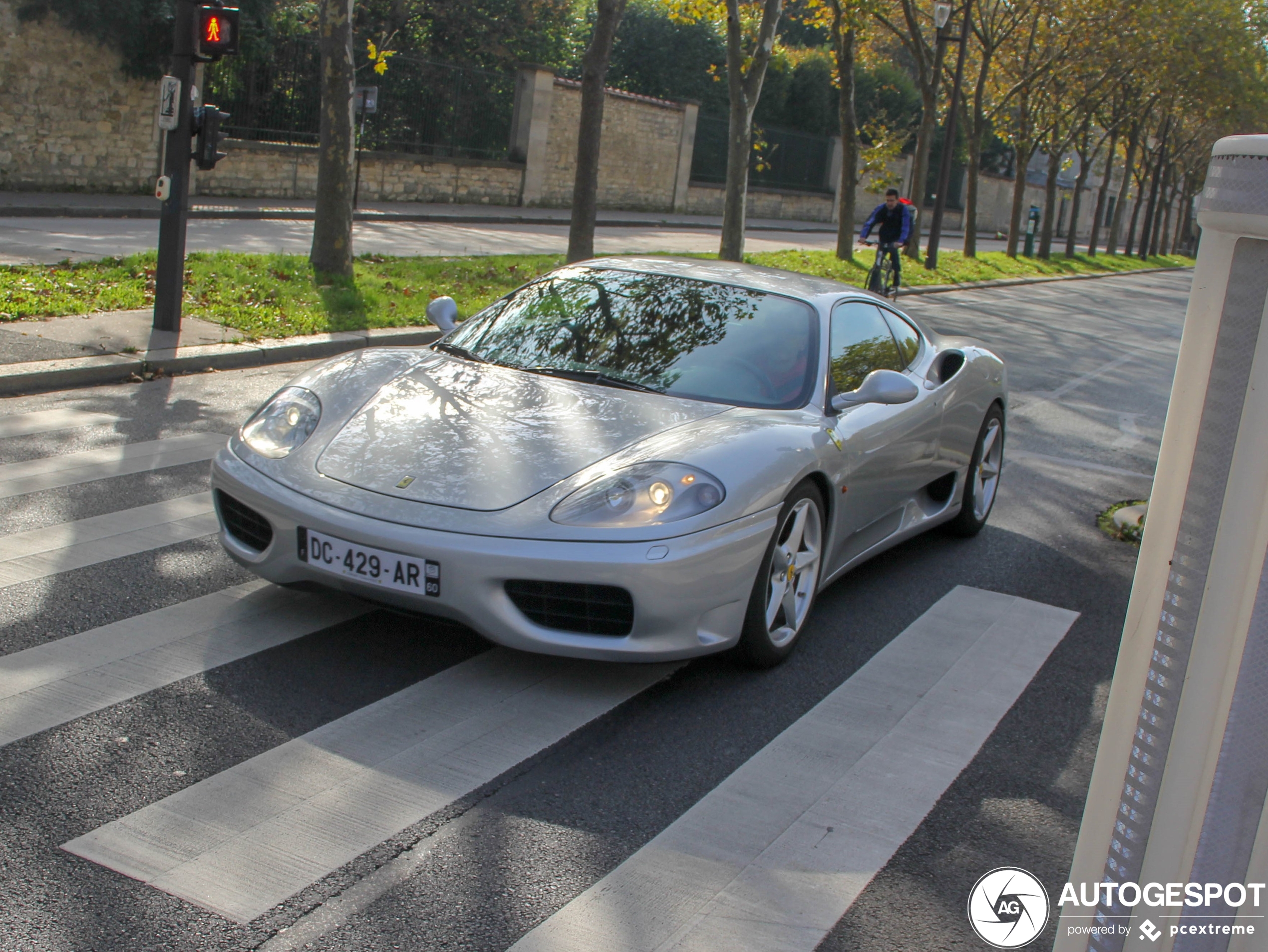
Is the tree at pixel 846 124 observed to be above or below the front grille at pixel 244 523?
above

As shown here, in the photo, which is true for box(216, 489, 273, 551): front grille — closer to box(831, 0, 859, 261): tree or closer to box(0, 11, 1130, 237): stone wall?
box(0, 11, 1130, 237): stone wall

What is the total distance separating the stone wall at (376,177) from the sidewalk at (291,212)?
212mm

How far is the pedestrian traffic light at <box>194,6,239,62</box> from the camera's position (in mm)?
9930

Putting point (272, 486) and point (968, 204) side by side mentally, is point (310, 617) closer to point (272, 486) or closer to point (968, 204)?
point (272, 486)

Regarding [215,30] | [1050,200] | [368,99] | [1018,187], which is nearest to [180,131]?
[215,30]

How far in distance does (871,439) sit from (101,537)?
3.13 m

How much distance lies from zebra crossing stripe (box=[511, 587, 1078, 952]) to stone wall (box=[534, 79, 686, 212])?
29303 mm

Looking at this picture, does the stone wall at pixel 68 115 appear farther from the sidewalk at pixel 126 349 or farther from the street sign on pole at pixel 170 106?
the street sign on pole at pixel 170 106

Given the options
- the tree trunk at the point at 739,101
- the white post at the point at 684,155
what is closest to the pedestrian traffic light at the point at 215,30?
the tree trunk at the point at 739,101

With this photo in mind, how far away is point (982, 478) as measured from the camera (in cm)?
685

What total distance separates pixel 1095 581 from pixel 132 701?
172 inches

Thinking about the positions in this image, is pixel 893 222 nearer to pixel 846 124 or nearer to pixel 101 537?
pixel 846 124

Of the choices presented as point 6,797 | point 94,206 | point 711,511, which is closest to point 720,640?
point 711,511

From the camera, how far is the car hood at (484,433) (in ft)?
13.8
